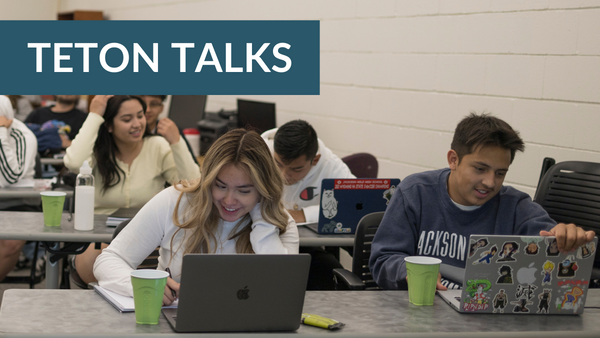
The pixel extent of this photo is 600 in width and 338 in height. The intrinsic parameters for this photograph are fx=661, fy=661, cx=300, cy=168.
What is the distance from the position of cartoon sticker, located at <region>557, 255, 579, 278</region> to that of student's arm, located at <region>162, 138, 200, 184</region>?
2082 millimetres

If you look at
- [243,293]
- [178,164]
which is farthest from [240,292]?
[178,164]

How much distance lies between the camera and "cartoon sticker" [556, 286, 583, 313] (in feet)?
5.65

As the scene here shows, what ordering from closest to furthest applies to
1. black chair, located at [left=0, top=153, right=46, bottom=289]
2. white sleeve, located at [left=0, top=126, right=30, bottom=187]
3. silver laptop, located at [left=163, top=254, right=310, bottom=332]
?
silver laptop, located at [left=163, top=254, right=310, bottom=332] < black chair, located at [left=0, top=153, right=46, bottom=289] < white sleeve, located at [left=0, top=126, right=30, bottom=187]

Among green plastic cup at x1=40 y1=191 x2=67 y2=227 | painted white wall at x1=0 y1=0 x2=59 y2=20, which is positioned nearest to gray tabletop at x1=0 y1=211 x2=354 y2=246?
green plastic cup at x1=40 y1=191 x2=67 y2=227

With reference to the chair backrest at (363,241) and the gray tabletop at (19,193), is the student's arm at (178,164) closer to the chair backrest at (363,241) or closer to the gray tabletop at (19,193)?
the gray tabletop at (19,193)

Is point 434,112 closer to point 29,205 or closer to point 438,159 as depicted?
point 438,159

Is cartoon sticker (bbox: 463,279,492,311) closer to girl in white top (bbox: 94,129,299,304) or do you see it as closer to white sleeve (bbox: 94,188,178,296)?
girl in white top (bbox: 94,129,299,304)

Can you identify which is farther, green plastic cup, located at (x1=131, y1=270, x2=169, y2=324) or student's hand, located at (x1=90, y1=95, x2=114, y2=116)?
student's hand, located at (x1=90, y1=95, x2=114, y2=116)

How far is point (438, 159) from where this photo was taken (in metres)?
3.76

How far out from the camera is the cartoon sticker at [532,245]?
1.63m

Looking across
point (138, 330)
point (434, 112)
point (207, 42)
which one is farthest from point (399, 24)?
point (138, 330)

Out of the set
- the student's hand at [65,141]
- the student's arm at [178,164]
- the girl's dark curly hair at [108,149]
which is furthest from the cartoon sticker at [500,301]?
the student's hand at [65,141]

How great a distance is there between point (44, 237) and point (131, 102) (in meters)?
1.00

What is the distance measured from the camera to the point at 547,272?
1.68 meters
